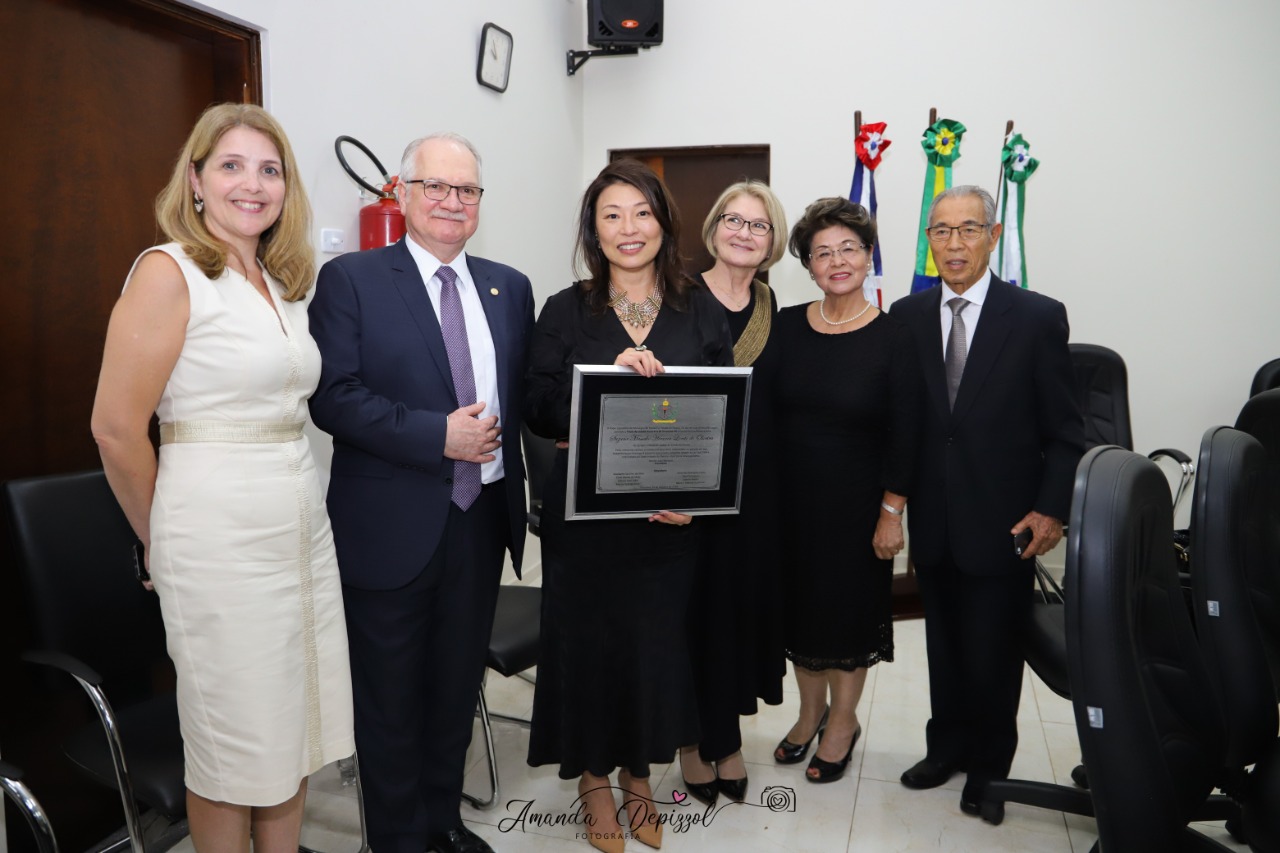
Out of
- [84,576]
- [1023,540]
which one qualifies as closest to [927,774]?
[1023,540]

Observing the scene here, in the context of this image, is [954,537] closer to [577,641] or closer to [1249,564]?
[1249,564]

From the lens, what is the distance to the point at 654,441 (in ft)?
6.73

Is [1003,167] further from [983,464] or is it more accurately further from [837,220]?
[983,464]

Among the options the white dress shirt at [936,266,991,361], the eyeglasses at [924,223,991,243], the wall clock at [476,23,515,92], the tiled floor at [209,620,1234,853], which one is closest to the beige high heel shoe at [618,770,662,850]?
the tiled floor at [209,620,1234,853]

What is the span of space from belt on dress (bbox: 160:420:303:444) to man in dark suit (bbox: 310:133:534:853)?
0.19 metres

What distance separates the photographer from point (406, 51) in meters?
3.48

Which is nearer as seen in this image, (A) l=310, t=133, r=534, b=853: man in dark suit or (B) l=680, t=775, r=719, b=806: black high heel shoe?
(A) l=310, t=133, r=534, b=853: man in dark suit

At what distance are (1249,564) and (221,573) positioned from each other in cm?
226

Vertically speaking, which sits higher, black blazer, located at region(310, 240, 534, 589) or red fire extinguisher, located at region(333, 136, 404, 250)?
red fire extinguisher, located at region(333, 136, 404, 250)

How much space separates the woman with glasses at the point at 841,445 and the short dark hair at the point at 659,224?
1.54 feet

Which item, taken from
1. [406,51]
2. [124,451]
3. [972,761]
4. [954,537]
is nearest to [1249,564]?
[954,537]

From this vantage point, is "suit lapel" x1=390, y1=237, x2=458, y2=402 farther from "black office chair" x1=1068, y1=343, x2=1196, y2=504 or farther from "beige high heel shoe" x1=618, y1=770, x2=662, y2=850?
"black office chair" x1=1068, y1=343, x2=1196, y2=504

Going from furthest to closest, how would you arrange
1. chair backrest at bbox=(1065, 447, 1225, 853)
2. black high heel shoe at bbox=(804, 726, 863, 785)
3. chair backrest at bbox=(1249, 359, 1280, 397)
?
chair backrest at bbox=(1249, 359, 1280, 397) → black high heel shoe at bbox=(804, 726, 863, 785) → chair backrest at bbox=(1065, 447, 1225, 853)

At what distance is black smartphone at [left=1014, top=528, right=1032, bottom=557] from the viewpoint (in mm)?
2330
